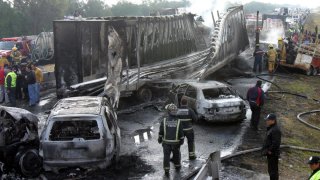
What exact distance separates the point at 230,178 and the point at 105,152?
283 centimetres

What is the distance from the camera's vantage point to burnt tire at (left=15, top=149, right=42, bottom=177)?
9445 mm

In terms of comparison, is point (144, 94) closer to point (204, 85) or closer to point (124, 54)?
point (124, 54)

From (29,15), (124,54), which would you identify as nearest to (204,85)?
(124,54)

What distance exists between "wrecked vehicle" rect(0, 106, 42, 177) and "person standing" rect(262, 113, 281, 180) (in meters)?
5.04

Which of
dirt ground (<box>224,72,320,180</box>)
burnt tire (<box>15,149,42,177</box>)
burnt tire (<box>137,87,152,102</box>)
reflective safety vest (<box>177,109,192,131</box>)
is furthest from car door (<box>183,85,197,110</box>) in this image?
burnt tire (<box>15,149,42,177</box>)

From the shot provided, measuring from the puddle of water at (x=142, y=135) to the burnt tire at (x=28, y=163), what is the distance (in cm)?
328

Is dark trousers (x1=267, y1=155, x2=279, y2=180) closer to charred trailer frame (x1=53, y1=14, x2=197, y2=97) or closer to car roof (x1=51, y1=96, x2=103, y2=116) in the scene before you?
car roof (x1=51, y1=96, x2=103, y2=116)

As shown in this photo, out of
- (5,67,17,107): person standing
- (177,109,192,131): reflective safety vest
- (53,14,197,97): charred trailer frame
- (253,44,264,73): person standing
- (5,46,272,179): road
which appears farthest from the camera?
(253,44,264,73): person standing

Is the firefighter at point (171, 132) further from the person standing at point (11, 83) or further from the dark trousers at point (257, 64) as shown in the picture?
the dark trousers at point (257, 64)

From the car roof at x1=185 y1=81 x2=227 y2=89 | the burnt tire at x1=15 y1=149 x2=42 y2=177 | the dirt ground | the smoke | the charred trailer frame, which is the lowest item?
the dirt ground

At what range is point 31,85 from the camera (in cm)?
1691

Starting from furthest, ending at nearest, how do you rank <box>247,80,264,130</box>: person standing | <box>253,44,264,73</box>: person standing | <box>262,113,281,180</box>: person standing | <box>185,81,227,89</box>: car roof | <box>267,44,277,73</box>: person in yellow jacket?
<box>253,44,264,73</box>: person standing, <box>267,44,277,73</box>: person in yellow jacket, <box>185,81,227,89</box>: car roof, <box>247,80,264,130</box>: person standing, <box>262,113,281,180</box>: person standing

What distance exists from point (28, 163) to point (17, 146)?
18.6 inches

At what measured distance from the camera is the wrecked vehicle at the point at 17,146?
30.9ft
